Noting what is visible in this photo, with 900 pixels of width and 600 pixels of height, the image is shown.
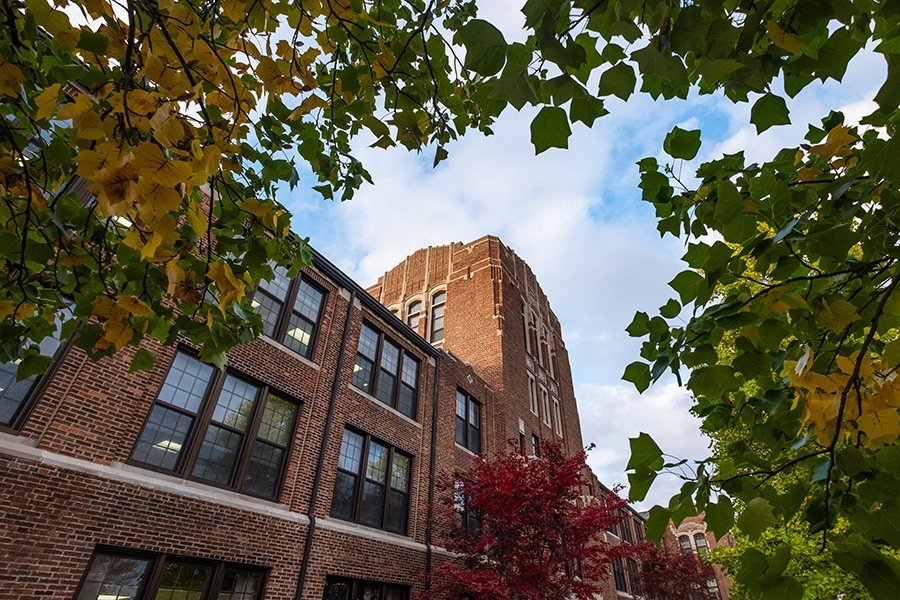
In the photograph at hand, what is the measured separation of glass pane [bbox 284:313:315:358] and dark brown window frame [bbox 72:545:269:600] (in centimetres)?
428

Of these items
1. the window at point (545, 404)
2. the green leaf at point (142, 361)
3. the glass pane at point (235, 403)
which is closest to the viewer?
the green leaf at point (142, 361)

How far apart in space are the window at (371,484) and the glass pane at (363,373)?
1278 millimetres

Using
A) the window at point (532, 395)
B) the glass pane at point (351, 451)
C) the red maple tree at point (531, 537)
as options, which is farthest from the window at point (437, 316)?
the glass pane at point (351, 451)

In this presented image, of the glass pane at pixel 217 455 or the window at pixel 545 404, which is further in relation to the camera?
the window at pixel 545 404

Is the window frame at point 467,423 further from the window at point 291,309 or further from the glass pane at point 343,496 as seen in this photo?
the window at point 291,309

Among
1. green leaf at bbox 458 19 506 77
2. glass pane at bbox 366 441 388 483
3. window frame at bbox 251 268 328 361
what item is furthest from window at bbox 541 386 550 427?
Answer: green leaf at bbox 458 19 506 77

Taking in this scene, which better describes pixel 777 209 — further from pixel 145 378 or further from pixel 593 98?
A: pixel 145 378

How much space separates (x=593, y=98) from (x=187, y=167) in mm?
1129

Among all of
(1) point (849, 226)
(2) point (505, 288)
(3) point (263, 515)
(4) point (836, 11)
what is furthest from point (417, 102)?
(2) point (505, 288)

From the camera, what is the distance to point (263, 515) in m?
8.41

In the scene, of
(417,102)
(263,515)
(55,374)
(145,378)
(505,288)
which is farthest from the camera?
(505,288)

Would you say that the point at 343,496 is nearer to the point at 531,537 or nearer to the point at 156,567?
the point at 156,567

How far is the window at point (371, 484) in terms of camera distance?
10.5 m

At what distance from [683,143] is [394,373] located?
12.2 metres
